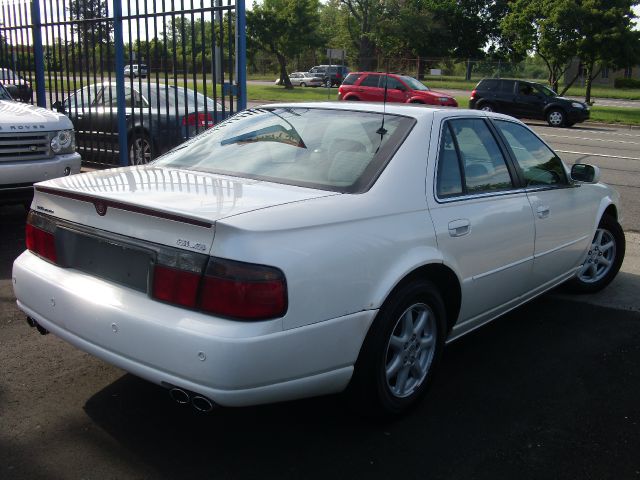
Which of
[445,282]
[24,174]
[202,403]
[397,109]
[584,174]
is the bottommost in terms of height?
[202,403]

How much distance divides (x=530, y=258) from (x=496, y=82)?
75.0 ft

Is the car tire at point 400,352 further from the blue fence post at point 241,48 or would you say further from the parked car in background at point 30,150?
the blue fence post at point 241,48

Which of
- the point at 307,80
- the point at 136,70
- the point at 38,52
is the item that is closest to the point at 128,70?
the point at 136,70

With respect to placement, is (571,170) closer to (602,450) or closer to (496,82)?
(602,450)

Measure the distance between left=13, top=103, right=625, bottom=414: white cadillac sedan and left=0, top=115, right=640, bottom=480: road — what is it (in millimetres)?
298

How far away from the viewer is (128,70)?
8992 millimetres

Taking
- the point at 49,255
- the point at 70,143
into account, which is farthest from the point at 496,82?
the point at 49,255

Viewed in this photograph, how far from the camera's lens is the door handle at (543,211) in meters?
4.34

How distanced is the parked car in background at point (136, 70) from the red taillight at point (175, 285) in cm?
673

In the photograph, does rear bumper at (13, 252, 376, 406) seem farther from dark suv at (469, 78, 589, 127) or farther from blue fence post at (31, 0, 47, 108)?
dark suv at (469, 78, 589, 127)

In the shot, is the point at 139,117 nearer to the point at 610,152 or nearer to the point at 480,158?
the point at 480,158

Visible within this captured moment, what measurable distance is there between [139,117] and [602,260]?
6751 millimetres

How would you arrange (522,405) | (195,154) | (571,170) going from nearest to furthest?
(522,405), (195,154), (571,170)

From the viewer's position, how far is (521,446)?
126 inches
